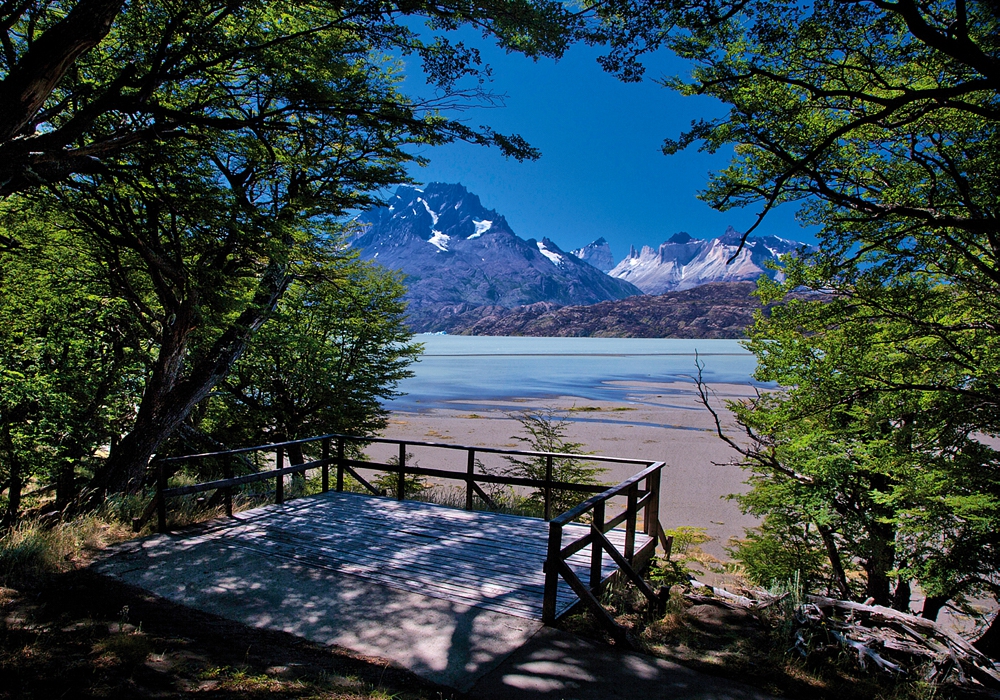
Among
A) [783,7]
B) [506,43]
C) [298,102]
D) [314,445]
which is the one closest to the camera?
[783,7]

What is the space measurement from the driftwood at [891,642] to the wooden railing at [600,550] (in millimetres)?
1363

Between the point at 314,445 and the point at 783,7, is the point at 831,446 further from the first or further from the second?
the point at 314,445

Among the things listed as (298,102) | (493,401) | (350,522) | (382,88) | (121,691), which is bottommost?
(493,401)

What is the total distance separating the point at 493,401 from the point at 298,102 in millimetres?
35263

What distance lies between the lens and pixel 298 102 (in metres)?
7.25

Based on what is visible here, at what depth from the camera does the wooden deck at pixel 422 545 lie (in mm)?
5309

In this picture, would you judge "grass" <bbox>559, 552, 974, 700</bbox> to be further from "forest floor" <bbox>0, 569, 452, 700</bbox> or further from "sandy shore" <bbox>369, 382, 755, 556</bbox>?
"sandy shore" <bbox>369, 382, 755, 556</bbox>

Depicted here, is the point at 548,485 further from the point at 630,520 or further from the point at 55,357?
the point at 55,357

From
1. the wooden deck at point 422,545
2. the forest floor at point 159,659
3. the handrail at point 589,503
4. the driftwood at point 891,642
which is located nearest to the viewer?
the forest floor at point 159,659

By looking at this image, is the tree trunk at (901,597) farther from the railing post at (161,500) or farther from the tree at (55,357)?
the tree at (55,357)

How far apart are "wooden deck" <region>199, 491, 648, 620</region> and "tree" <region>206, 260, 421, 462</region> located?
643 cm

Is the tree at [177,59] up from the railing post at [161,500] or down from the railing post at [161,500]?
up

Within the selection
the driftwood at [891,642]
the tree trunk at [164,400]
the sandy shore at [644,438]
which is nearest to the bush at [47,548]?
the tree trunk at [164,400]

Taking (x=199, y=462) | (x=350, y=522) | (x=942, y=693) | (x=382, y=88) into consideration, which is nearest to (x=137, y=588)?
(x=350, y=522)
